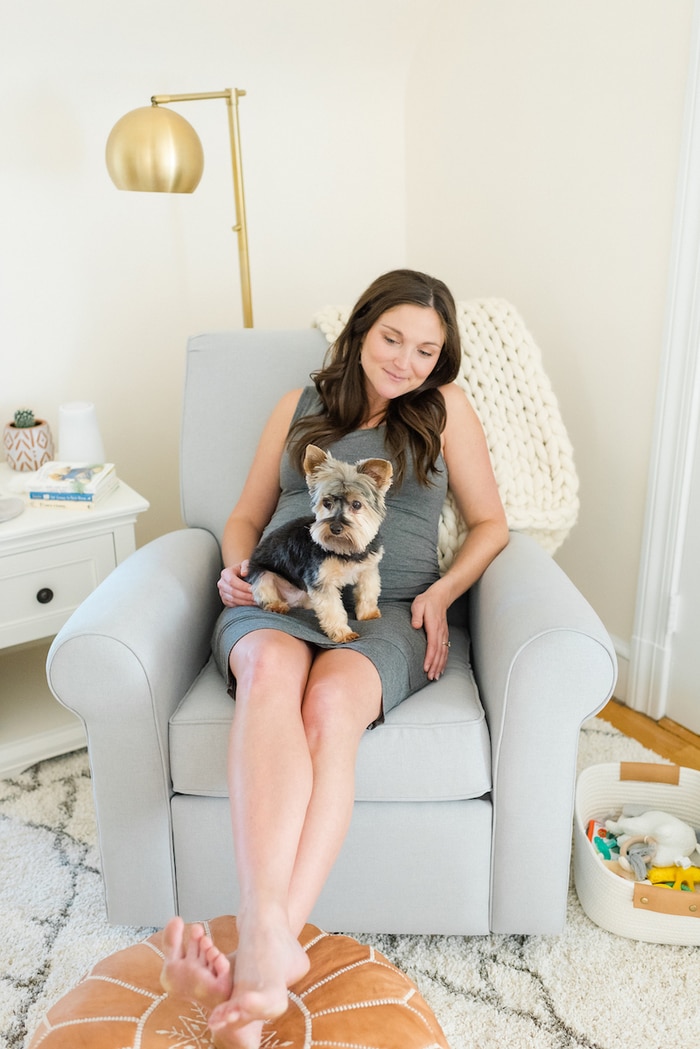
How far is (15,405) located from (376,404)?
1.18 m

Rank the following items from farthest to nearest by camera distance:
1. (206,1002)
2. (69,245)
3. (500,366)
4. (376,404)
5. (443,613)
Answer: (69,245) < (500,366) < (376,404) < (443,613) < (206,1002)

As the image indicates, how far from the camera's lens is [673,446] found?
205 cm

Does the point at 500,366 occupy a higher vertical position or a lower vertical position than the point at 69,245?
lower

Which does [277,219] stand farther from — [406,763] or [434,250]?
[406,763]

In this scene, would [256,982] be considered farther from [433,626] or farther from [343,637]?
[433,626]

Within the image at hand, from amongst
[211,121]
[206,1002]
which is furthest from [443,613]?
[211,121]

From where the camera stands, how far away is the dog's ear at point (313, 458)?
4.87 feet

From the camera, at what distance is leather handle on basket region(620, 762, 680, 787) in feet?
5.81

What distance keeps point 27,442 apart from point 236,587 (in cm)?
97

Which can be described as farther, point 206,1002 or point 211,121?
point 211,121

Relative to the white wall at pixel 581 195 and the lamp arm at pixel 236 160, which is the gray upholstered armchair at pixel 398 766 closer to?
the white wall at pixel 581 195

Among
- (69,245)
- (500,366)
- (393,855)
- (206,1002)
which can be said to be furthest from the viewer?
(69,245)

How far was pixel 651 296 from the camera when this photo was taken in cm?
206

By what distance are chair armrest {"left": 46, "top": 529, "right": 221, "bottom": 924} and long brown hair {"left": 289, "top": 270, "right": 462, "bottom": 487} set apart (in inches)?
17.5
